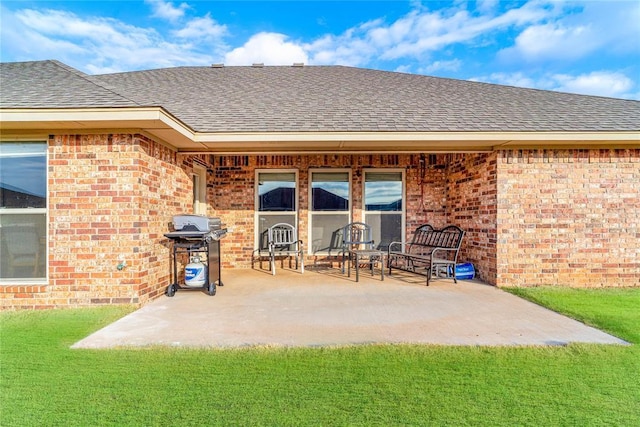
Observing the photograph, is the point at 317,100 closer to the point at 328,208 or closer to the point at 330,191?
Answer: the point at 330,191

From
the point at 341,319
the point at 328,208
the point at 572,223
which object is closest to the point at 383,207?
the point at 328,208

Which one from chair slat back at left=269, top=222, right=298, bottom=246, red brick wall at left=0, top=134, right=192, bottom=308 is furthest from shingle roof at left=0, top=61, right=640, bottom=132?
chair slat back at left=269, top=222, right=298, bottom=246

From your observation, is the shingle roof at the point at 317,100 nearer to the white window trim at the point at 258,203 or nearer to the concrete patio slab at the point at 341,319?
the white window trim at the point at 258,203

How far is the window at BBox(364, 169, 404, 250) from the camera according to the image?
7777 mm

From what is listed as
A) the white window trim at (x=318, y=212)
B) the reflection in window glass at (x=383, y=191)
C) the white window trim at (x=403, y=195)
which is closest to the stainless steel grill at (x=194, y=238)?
the white window trim at (x=318, y=212)

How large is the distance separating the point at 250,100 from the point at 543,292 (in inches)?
251

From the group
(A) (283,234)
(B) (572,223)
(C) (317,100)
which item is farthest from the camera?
(A) (283,234)

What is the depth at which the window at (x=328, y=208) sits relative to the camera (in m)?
7.73

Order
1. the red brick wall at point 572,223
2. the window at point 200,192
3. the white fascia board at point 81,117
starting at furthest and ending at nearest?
the window at point 200,192 → the red brick wall at point 572,223 → the white fascia board at point 81,117

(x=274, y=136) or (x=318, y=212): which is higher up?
(x=274, y=136)

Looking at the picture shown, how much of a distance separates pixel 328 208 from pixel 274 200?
123cm

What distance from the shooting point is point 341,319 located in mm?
3996

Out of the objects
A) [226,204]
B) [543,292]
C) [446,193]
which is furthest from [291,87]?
[543,292]

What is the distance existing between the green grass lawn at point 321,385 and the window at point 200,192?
401cm
